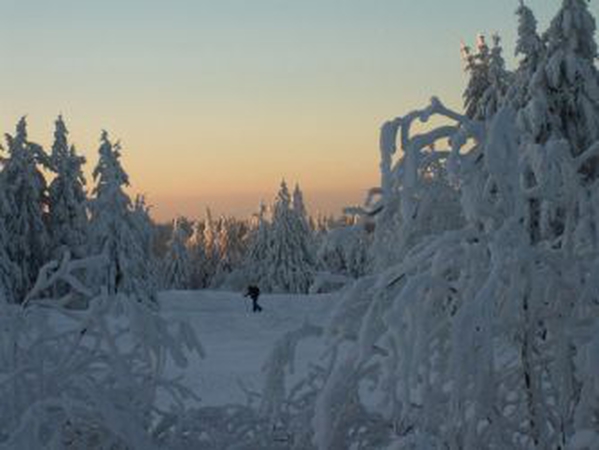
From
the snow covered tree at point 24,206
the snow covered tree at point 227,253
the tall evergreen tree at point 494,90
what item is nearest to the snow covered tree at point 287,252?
the snow covered tree at point 227,253

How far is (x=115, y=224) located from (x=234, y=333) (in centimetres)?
1160

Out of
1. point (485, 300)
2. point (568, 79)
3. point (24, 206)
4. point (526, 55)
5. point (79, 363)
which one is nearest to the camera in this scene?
point (485, 300)

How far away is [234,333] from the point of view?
3136 cm

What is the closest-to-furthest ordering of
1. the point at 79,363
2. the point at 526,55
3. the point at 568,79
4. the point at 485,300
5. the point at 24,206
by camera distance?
the point at 485,300 → the point at 79,363 → the point at 568,79 → the point at 526,55 → the point at 24,206

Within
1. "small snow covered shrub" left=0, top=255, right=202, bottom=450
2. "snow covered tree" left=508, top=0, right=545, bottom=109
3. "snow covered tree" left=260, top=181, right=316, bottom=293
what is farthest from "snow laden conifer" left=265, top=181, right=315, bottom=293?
"small snow covered shrub" left=0, top=255, right=202, bottom=450

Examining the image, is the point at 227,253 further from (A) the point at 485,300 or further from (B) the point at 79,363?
(A) the point at 485,300

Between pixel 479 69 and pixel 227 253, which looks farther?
pixel 227 253

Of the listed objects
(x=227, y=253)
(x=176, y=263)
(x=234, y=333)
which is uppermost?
(x=227, y=253)

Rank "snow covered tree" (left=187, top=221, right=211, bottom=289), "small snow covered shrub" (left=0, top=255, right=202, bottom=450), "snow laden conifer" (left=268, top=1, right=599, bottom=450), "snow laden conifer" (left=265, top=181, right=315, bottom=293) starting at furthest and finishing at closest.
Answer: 1. "snow covered tree" (left=187, top=221, right=211, bottom=289)
2. "snow laden conifer" (left=265, top=181, right=315, bottom=293)
3. "small snow covered shrub" (left=0, top=255, right=202, bottom=450)
4. "snow laden conifer" (left=268, top=1, right=599, bottom=450)

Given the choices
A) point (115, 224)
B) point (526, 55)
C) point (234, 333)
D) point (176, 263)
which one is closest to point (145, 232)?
point (115, 224)

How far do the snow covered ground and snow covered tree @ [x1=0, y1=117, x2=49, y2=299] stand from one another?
21.8 feet

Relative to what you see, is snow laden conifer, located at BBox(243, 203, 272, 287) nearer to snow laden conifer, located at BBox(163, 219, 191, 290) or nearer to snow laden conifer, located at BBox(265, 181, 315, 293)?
snow laden conifer, located at BBox(265, 181, 315, 293)

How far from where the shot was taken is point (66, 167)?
40.9 metres

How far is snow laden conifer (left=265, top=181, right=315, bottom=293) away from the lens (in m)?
65.1
